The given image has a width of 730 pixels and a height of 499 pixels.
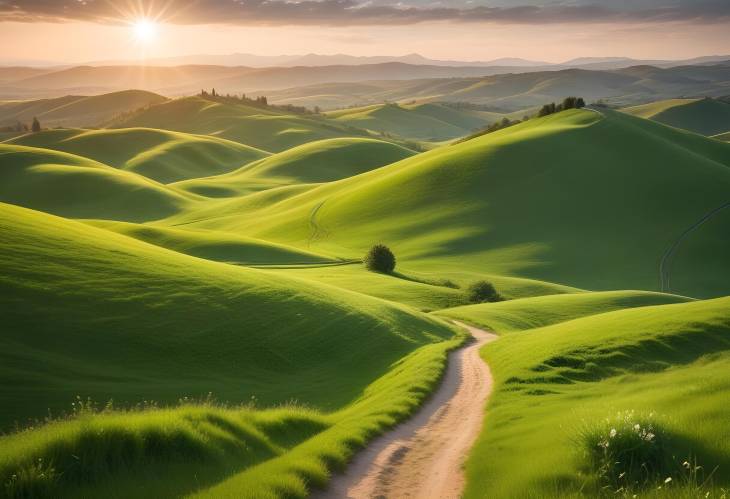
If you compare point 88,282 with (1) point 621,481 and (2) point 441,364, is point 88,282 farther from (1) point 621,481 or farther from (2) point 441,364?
(1) point 621,481

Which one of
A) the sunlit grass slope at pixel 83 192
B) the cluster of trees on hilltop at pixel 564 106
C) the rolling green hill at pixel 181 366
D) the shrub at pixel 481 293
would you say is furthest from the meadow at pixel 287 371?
the cluster of trees on hilltop at pixel 564 106

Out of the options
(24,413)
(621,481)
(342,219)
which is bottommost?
(342,219)

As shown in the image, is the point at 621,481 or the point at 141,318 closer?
the point at 621,481

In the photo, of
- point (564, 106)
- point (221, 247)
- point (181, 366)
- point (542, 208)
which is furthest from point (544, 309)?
point (564, 106)

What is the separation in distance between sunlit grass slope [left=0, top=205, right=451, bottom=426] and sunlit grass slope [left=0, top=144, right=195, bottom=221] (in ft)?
390

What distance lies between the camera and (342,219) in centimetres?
11250

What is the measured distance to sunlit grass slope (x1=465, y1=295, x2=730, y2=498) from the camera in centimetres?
1116

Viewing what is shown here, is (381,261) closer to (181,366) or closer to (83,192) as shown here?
(181,366)

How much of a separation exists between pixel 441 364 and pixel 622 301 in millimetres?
33986

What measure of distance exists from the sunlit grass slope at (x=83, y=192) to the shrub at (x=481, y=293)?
10381 centimetres

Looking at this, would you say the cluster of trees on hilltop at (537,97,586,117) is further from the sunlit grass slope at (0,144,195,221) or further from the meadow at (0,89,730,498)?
the sunlit grass slope at (0,144,195,221)

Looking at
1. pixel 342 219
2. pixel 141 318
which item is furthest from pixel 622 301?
pixel 342 219

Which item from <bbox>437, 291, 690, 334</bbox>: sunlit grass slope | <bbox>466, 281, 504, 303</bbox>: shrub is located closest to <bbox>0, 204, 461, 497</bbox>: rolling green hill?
<bbox>437, 291, 690, 334</bbox>: sunlit grass slope

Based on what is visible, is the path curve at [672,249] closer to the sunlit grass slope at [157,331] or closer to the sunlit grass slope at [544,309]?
the sunlit grass slope at [544,309]
